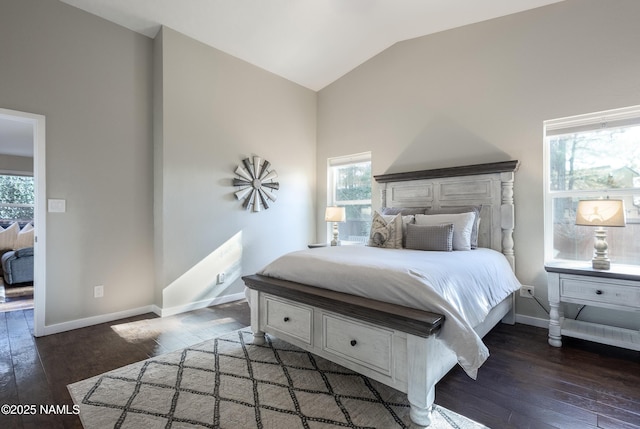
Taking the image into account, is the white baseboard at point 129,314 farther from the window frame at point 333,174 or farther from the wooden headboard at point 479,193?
the wooden headboard at point 479,193

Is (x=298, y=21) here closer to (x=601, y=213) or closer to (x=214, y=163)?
(x=214, y=163)

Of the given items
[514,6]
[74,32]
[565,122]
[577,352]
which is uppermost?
[514,6]

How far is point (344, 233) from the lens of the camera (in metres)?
5.07

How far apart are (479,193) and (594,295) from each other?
1361mm

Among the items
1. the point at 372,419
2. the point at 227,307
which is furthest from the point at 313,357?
the point at 227,307

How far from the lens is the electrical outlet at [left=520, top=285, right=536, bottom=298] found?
10.4 ft

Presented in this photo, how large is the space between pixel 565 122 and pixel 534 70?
2.01 ft

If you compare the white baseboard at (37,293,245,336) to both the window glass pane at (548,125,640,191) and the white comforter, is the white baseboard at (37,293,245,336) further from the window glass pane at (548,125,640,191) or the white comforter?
the window glass pane at (548,125,640,191)

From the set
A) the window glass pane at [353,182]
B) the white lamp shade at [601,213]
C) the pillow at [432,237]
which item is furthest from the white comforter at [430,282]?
the window glass pane at [353,182]

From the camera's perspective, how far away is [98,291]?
3.27 m

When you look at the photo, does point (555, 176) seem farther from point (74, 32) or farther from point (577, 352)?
point (74, 32)

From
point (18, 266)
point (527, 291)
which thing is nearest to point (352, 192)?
point (527, 291)

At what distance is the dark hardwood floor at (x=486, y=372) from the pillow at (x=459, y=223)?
2.88ft

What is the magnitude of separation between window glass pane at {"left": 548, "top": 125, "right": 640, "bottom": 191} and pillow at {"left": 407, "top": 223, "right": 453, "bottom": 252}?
1291mm
